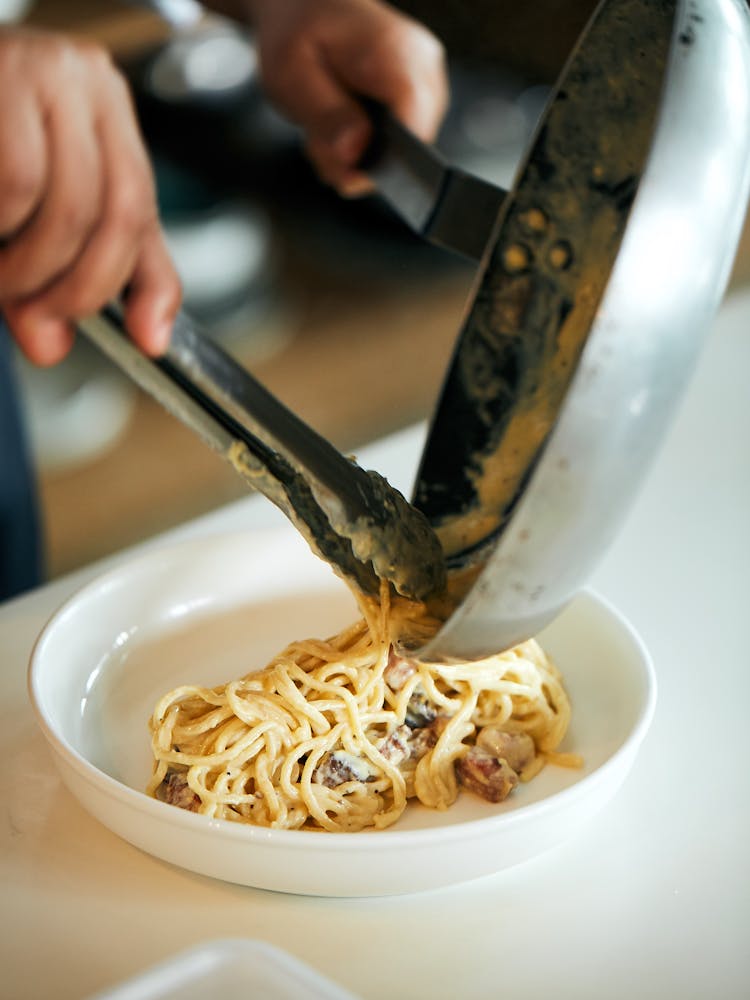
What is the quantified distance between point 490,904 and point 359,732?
126 millimetres

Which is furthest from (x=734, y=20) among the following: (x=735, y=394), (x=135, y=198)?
(x=735, y=394)

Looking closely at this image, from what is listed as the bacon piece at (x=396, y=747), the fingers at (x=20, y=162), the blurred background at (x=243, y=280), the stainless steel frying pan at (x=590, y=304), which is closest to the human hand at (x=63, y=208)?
the fingers at (x=20, y=162)

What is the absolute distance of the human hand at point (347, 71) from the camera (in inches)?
37.7

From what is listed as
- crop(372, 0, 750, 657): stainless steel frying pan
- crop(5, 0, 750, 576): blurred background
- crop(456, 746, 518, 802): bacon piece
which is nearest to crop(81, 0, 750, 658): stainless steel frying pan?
crop(372, 0, 750, 657): stainless steel frying pan

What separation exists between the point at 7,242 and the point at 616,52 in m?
0.32

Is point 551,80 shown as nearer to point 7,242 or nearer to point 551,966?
point 7,242

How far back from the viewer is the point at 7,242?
2.01 ft

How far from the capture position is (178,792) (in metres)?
0.63

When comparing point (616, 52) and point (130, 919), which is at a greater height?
point (616, 52)

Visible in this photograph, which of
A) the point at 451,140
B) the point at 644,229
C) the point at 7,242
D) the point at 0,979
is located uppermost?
the point at 644,229

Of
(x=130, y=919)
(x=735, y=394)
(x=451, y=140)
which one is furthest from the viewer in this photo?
(x=451, y=140)

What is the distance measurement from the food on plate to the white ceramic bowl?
0.06 ft

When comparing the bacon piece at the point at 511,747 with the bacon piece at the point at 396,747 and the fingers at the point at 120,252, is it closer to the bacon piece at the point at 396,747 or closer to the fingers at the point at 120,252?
the bacon piece at the point at 396,747

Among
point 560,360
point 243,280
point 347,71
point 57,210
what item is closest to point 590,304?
point 560,360
